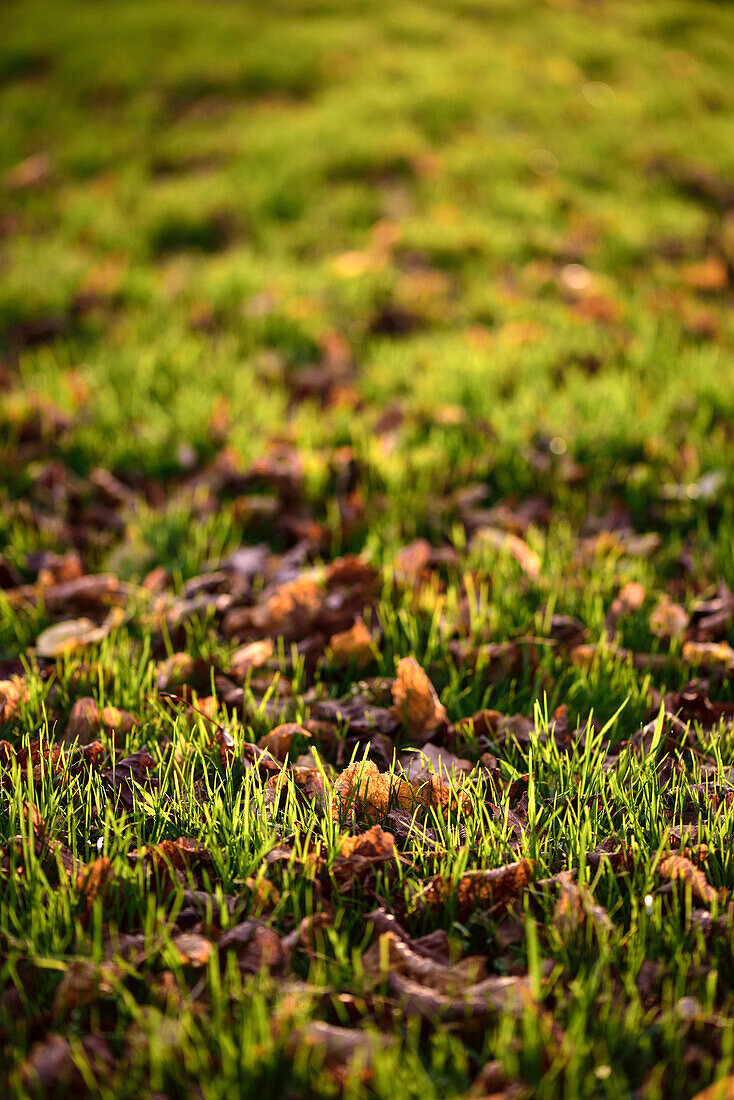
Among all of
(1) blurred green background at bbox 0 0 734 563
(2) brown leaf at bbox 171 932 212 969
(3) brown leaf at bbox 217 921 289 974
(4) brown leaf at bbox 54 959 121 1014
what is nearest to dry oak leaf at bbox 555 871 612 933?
(3) brown leaf at bbox 217 921 289 974

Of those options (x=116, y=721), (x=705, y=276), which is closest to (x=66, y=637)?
(x=116, y=721)

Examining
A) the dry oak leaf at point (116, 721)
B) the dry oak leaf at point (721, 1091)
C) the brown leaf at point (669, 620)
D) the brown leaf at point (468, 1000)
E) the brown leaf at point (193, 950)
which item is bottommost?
the brown leaf at point (669, 620)

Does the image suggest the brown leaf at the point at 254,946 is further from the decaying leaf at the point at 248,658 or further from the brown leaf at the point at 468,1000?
the decaying leaf at the point at 248,658

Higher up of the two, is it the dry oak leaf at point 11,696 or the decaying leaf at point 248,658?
the dry oak leaf at point 11,696

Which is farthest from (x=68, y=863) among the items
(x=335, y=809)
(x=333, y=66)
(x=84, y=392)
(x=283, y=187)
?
(x=333, y=66)

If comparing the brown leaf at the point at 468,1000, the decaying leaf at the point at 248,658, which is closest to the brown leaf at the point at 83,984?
the brown leaf at the point at 468,1000

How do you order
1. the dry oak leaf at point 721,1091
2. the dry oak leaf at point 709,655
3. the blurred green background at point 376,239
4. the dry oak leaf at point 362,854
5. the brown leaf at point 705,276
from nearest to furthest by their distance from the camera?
1. the dry oak leaf at point 721,1091
2. the dry oak leaf at point 362,854
3. the dry oak leaf at point 709,655
4. the blurred green background at point 376,239
5. the brown leaf at point 705,276

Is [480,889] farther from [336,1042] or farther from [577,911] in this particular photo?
[336,1042]
